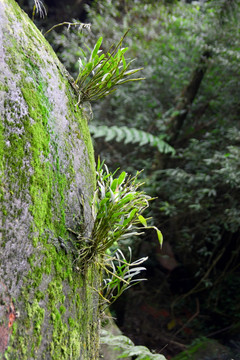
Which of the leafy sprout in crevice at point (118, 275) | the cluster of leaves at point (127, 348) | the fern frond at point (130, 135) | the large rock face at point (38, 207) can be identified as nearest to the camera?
the large rock face at point (38, 207)

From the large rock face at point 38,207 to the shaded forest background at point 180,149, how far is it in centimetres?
290

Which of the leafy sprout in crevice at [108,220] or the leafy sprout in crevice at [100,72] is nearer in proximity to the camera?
the leafy sprout in crevice at [108,220]

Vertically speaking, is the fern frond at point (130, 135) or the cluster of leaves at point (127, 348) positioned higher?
the fern frond at point (130, 135)

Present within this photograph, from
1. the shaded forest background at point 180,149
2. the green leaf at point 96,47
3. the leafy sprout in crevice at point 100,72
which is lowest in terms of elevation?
the shaded forest background at point 180,149

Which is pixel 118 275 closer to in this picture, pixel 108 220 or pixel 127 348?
pixel 108 220

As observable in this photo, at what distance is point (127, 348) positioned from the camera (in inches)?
82.4

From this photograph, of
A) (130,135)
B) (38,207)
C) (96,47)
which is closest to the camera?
(38,207)

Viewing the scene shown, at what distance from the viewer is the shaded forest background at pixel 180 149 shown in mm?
4645

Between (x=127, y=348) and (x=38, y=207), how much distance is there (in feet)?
4.54

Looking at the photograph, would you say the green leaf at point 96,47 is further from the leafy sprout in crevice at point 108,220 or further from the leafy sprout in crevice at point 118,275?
the leafy sprout in crevice at point 118,275

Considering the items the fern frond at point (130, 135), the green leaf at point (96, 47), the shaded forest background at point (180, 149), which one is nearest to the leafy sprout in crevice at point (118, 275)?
the green leaf at point (96, 47)

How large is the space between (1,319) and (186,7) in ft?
21.3

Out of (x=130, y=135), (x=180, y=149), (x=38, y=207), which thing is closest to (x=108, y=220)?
(x=38, y=207)

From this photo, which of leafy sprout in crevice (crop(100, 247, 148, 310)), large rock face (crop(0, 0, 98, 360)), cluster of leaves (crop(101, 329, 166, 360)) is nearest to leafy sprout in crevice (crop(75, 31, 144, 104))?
large rock face (crop(0, 0, 98, 360))
